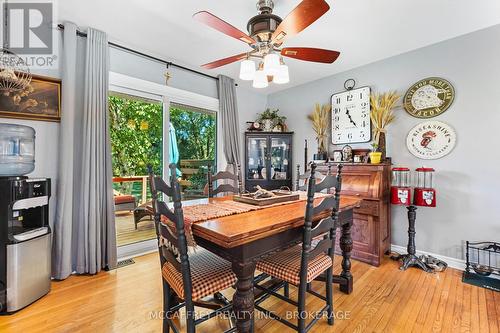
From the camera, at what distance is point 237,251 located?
128 centimetres

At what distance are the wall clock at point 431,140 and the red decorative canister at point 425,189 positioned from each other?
208 mm

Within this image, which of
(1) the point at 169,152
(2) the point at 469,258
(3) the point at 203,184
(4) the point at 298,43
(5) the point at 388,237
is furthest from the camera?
(3) the point at 203,184

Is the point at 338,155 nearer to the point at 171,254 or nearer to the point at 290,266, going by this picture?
the point at 290,266

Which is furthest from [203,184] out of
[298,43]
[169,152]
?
[298,43]

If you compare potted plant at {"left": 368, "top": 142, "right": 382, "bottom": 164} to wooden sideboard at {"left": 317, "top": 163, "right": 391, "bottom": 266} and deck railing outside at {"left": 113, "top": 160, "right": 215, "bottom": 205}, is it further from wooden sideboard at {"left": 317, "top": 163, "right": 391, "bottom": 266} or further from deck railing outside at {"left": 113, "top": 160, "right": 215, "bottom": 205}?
deck railing outside at {"left": 113, "top": 160, "right": 215, "bottom": 205}

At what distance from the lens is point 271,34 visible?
1830 mm

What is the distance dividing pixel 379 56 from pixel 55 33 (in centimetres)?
374

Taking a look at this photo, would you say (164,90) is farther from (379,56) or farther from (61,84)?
(379,56)

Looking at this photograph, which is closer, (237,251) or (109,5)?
(237,251)

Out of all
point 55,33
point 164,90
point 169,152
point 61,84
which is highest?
point 55,33

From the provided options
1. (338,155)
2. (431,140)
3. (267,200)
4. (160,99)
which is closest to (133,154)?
(160,99)

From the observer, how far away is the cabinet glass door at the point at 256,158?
4.29 metres

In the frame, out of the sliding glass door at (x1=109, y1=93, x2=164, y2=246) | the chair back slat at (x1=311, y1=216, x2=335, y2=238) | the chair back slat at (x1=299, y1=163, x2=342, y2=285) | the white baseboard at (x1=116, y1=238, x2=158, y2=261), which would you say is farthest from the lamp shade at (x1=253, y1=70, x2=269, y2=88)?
the white baseboard at (x1=116, y1=238, x2=158, y2=261)

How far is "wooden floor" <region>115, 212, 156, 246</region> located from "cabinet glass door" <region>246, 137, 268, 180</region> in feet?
5.94
